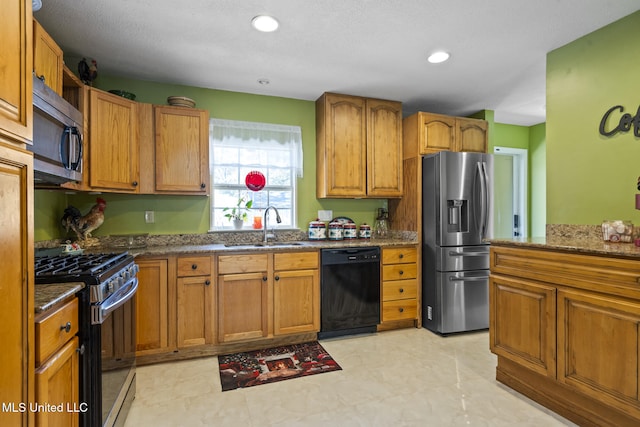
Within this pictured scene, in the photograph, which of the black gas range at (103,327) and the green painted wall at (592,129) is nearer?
the black gas range at (103,327)

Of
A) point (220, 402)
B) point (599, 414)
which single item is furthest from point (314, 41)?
point (599, 414)

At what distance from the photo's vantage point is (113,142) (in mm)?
2674

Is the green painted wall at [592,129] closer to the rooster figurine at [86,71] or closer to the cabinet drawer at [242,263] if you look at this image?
the cabinet drawer at [242,263]

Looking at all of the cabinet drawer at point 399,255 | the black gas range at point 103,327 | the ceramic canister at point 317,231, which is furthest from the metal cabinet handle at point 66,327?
the cabinet drawer at point 399,255

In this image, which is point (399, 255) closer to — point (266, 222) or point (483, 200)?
point (483, 200)

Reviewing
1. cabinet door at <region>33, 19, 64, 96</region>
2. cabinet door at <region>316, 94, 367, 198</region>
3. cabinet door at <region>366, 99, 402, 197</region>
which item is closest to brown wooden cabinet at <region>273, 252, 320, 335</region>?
cabinet door at <region>316, 94, 367, 198</region>

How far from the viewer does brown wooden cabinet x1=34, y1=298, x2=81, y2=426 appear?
3.47 ft

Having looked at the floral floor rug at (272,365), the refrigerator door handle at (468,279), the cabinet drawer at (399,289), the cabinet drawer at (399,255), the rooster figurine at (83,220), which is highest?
the rooster figurine at (83,220)

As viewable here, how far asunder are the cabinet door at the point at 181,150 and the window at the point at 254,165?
1.09 ft

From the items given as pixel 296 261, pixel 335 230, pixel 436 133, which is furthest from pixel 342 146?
pixel 296 261

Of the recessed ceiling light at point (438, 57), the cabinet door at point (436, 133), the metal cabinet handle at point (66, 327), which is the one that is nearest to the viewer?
the metal cabinet handle at point (66, 327)

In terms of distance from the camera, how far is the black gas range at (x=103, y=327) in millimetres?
1401

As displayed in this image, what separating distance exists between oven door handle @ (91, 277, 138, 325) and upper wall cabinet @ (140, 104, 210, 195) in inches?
47.1

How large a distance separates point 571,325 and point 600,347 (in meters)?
0.16
